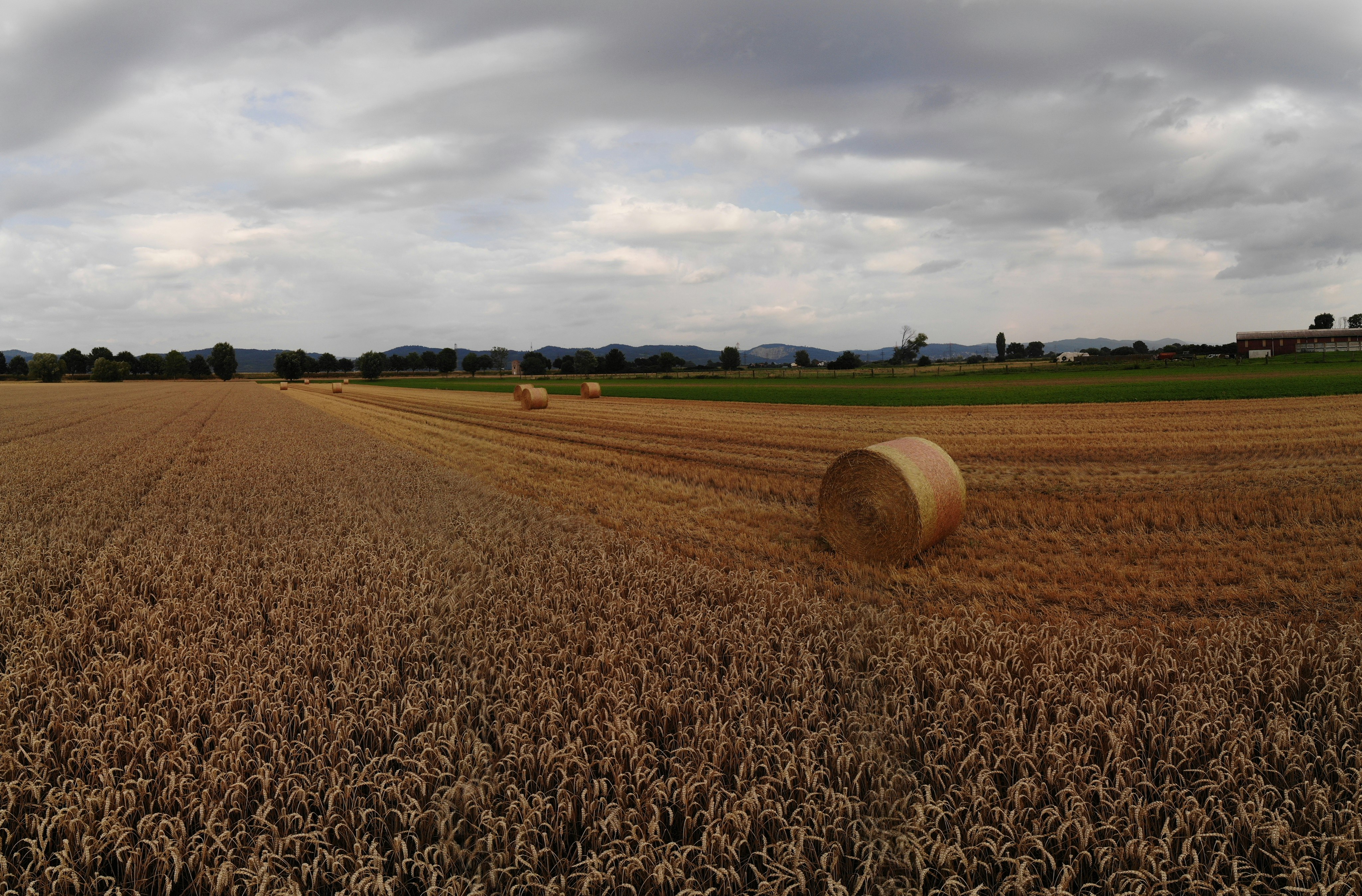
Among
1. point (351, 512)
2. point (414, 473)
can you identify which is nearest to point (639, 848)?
point (351, 512)

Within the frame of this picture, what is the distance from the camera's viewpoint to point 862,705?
4.76m

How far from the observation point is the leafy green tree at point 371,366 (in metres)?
151

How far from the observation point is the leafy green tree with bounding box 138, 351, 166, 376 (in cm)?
16700

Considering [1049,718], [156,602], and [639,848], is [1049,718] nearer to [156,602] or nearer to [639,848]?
[639,848]

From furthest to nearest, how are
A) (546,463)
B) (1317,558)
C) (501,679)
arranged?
1. (546,463)
2. (1317,558)
3. (501,679)

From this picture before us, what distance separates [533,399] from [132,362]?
600 feet

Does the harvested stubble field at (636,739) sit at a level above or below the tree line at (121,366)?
below

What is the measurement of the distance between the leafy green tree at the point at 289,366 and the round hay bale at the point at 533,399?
16221cm

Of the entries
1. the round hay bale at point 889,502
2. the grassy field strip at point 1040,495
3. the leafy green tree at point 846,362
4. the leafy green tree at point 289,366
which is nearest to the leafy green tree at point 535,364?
the leafy green tree at point 289,366

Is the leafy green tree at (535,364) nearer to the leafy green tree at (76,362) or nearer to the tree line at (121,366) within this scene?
the tree line at (121,366)

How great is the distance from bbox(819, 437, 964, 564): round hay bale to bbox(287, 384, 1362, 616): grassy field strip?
0.38 m

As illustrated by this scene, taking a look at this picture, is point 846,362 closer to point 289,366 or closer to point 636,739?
point 636,739

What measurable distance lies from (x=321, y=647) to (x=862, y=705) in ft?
15.0

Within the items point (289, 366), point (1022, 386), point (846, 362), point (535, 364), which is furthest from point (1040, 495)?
point (289, 366)
